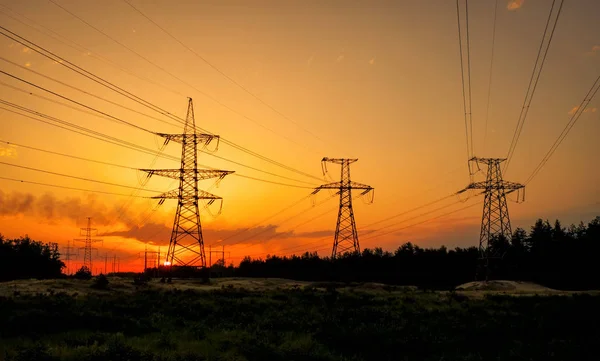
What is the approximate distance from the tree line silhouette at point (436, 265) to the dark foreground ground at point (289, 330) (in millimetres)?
36643

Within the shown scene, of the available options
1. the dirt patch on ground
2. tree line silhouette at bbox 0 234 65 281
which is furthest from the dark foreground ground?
tree line silhouette at bbox 0 234 65 281

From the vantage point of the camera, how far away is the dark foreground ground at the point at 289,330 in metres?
23.1

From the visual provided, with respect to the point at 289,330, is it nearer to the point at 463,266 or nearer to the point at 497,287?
the point at 497,287

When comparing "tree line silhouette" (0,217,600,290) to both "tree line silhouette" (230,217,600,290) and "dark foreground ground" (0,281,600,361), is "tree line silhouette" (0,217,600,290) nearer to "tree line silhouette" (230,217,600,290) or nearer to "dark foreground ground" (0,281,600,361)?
"tree line silhouette" (230,217,600,290)

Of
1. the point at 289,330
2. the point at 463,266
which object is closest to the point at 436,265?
the point at 463,266

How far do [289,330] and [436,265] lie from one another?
9786 centimetres

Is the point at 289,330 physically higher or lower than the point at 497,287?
lower

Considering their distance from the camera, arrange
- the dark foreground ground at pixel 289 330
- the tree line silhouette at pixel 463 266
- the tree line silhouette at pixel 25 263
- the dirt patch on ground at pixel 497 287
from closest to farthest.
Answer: the dark foreground ground at pixel 289 330 < the dirt patch on ground at pixel 497 287 < the tree line silhouette at pixel 463 266 < the tree line silhouette at pixel 25 263

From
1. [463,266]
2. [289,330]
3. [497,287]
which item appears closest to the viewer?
[289,330]

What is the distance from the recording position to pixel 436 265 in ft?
404

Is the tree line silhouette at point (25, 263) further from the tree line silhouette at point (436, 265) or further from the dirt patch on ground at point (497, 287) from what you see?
the dirt patch on ground at point (497, 287)

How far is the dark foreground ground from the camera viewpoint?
23141mm

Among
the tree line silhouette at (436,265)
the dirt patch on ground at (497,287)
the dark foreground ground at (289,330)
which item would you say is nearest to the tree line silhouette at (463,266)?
the tree line silhouette at (436,265)

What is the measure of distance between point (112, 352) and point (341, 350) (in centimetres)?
1131
